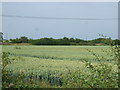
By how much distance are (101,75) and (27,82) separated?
52.1 inches

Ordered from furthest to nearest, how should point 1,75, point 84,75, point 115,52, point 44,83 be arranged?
1. point 44,83
2. point 1,75
3. point 84,75
4. point 115,52

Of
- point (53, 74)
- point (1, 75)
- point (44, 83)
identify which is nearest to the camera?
point (1, 75)

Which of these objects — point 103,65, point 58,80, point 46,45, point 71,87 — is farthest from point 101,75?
point 46,45

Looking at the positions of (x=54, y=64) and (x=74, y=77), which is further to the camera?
(x=54, y=64)

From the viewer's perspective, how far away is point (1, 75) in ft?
12.0

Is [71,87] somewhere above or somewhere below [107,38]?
below

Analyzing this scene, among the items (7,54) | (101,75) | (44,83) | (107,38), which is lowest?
(44,83)

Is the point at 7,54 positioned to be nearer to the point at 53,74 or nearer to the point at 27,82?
the point at 27,82

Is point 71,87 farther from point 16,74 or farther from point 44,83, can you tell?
point 16,74

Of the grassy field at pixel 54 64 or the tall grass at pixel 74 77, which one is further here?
the grassy field at pixel 54 64

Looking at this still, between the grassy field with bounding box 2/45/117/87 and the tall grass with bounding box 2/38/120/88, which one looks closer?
the tall grass with bounding box 2/38/120/88

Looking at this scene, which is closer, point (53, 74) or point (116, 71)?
point (116, 71)

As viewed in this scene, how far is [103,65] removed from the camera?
3152mm

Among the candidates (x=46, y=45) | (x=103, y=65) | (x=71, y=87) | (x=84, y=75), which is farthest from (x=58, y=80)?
(x=46, y=45)
